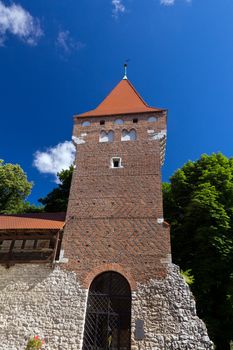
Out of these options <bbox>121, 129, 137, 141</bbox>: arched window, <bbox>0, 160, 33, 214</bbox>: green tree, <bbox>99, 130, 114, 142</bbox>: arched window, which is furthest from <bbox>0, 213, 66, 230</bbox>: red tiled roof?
<bbox>0, 160, 33, 214</bbox>: green tree

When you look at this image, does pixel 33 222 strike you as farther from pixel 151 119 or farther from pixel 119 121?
pixel 151 119

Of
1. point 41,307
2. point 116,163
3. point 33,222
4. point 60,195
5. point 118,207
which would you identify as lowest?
point 41,307

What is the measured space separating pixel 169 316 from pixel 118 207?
4621mm

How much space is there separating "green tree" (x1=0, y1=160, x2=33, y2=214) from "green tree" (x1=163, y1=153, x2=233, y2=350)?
13.5 meters

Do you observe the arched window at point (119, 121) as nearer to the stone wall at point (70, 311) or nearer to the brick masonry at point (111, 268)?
the brick masonry at point (111, 268)

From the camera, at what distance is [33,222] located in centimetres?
1281

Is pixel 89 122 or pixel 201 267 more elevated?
pixel 89 122

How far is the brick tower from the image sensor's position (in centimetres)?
1021

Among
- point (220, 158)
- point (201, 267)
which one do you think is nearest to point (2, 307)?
point (201, 267)

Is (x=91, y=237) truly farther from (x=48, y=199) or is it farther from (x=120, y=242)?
(x=48, y=199)

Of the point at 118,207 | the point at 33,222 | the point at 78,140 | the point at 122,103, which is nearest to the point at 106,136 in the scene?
the point at 78,140

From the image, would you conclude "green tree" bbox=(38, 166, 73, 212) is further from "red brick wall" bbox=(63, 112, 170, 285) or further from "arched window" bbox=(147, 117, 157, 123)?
"arched window" bbox=(147, 117, 157, 123)

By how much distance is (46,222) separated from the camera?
12.8 meters

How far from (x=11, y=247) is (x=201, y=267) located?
27.6 ft
